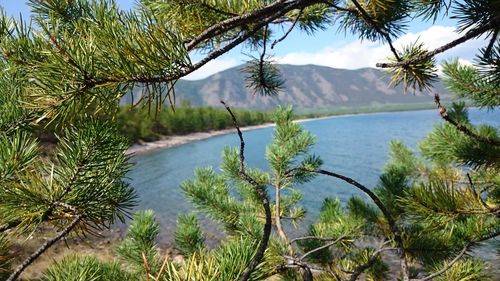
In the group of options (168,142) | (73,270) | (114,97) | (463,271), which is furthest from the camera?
(168,142)

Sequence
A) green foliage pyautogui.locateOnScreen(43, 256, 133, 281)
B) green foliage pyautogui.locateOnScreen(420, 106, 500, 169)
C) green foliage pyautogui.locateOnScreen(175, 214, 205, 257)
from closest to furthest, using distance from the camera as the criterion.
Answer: green foliage pyautogui.locateOnScreen(43, 256, 133, 281) → green foliage pyautogui.locateOnScreen(420, 106, 500, 169) → green foliage pyautogui.locateOnScreen(175, 214, 205, 257)

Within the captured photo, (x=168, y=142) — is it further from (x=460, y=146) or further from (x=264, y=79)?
(x=264, y=79)

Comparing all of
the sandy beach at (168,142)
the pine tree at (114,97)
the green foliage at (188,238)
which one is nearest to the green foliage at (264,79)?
the pine tree at (114,97)

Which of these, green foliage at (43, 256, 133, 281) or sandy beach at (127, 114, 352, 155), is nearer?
green foliage at (43, 256, 133, 281)

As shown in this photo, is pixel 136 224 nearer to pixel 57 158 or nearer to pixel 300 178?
pixel 300 178

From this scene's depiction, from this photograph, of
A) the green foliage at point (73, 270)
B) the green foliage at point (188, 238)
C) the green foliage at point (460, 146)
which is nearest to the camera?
the green foliage at point (73, 270)

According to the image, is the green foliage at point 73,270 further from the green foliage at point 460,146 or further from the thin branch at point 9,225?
the green foliage at point 460,146

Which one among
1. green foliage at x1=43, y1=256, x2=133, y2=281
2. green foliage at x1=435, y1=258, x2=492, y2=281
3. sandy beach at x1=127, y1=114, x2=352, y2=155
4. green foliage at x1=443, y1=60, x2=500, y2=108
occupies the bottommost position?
sandy beach at x1=127, y1=114, x2=352, y2=155

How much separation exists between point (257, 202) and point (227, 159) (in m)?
0.59

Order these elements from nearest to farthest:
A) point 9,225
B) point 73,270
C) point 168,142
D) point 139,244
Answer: point 9,225, point 73,270, point 139,244, point 168,142

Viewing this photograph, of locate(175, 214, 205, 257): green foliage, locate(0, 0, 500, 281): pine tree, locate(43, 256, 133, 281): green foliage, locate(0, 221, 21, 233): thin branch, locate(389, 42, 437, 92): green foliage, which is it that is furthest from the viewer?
locate(175, 214, 205, 257): green foliage

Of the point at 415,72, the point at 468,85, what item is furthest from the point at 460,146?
the point at 415,72

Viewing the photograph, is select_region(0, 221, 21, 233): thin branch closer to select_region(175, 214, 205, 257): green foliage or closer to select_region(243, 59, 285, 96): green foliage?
select_region(243, 59, 285, 96): green foliage

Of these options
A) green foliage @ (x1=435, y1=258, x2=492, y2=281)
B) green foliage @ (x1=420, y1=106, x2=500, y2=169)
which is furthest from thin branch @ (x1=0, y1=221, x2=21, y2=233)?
green foliage @ (x1=420, y1=106, x2=500, y2=169)
